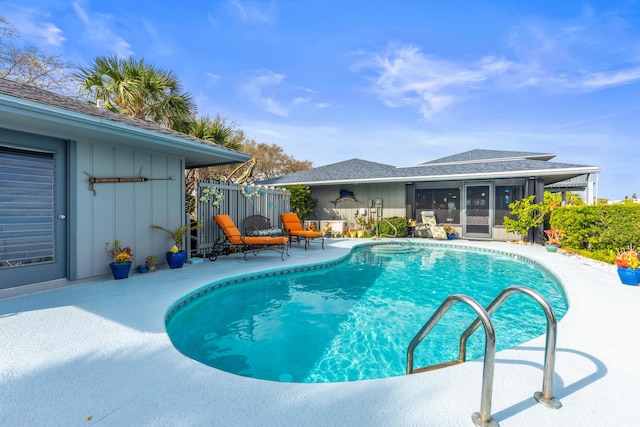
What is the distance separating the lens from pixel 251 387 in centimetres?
209

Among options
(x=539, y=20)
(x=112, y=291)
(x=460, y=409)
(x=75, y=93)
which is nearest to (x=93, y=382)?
(x=460, y=409)

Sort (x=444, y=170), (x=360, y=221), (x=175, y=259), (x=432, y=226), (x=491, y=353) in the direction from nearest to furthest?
(x=491, y=353) → (x=175, y=259) → (x=432, y=226) → (x=444, y=170) → (x=360, y=221)

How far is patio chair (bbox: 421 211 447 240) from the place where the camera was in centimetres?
1253

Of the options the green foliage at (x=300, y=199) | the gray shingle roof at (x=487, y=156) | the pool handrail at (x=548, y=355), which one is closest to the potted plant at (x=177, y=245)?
the pool handrail at (x=548, y=355)

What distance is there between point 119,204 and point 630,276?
9.26 m

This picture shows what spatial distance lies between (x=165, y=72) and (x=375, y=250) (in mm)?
10374

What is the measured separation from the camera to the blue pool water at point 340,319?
123 inches

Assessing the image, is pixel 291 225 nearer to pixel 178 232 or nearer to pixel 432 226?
pixel 178 232

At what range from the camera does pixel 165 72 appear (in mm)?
11359

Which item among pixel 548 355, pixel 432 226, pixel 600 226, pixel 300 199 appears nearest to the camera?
pixel 548 355

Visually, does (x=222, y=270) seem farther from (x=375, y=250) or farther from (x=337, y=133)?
(x=337, y=133)

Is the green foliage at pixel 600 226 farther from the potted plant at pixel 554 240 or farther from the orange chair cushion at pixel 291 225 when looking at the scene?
the orange chair cushion at pixel 291 225

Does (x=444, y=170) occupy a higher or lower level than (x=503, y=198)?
higher

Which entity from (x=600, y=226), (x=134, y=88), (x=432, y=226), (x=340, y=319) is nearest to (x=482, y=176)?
(x=432, y=226)
